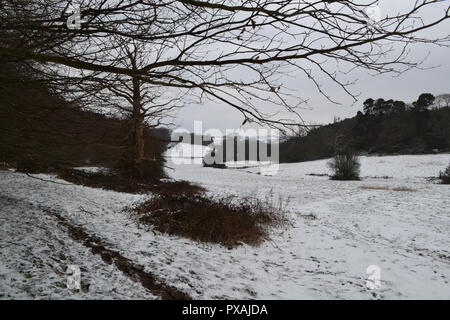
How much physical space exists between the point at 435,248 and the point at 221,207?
499 cm

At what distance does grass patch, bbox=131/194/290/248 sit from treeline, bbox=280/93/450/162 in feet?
154

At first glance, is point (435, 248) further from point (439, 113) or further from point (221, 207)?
point (439, 113)

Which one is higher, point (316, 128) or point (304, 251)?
point (316, 128)

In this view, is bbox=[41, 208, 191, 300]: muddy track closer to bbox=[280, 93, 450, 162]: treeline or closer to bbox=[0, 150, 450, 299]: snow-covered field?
bbox=[0, 150, 450, 299]: snow-covered field

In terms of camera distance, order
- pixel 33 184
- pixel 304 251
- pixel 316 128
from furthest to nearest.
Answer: pixel 33 184
pixel 304 251
pixel 316 128

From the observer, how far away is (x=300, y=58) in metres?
3.26

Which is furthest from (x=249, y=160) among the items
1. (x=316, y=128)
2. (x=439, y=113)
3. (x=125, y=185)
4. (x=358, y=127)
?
(x=316, y=128)

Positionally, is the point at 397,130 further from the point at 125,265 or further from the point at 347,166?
the point at 125,265

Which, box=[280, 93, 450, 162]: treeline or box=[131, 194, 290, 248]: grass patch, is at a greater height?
box=[280, 93, 450, 162]: treeline

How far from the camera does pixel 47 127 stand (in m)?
4.48

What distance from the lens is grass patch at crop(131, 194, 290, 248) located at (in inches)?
268

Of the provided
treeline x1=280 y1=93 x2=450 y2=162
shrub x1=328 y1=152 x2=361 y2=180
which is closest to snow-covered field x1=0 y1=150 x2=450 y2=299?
shrub x1=328 y1=152 x2=361 y2=180

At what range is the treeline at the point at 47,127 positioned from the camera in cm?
404
